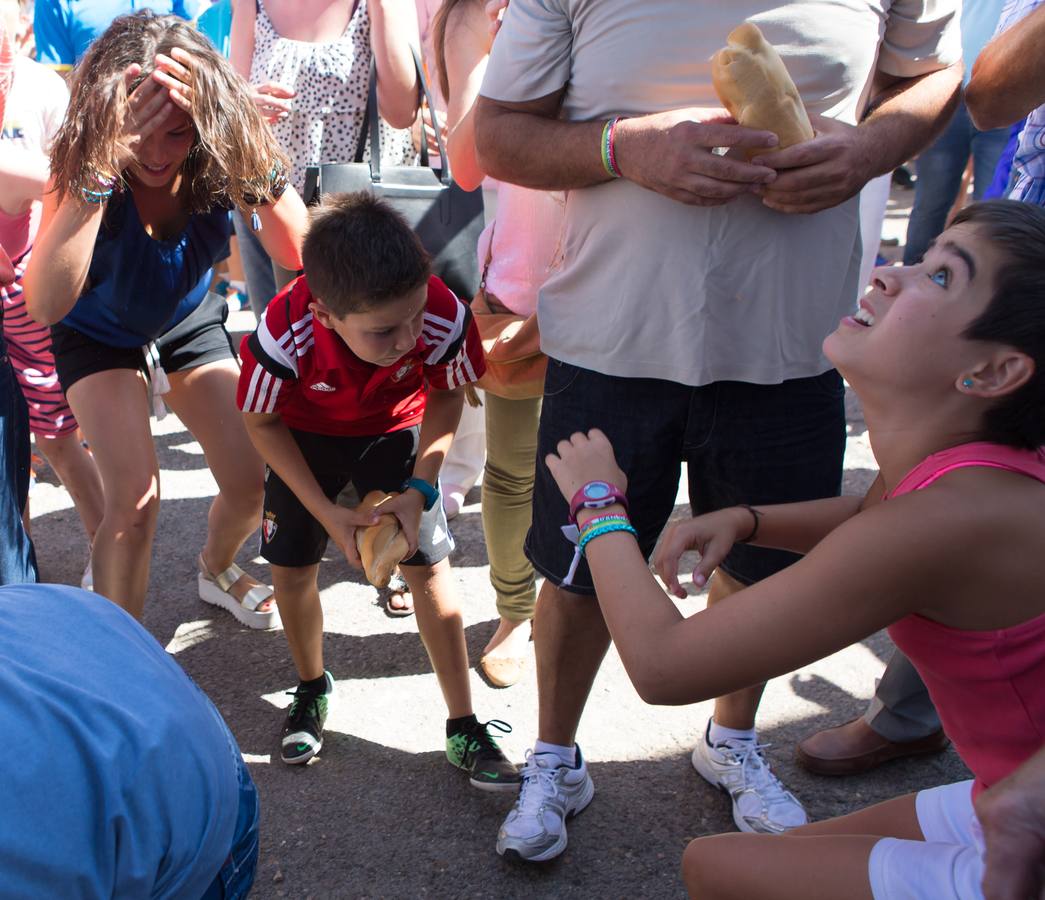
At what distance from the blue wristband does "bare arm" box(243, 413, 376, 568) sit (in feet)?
0.48

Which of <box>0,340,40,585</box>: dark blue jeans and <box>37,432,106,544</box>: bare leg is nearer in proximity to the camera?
<box>0,340,40,585</box>: dark blue jeans

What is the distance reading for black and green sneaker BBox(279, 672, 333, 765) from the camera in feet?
8.43

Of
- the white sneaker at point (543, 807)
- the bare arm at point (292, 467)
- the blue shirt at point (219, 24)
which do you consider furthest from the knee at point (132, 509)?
the blue shirt at point (219, 24)

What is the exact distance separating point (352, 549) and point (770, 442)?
0.94 meters

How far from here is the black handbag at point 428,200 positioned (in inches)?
119

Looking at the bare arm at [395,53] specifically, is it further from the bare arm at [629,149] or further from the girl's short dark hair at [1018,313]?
the girl's short dark hair at [1018,313]

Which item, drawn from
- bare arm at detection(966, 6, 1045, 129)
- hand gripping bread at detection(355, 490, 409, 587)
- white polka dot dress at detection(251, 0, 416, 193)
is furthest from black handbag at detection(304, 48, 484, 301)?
bare arm at detection(966, 6, 1045, 129)

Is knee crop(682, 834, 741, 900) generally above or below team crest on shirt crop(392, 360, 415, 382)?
below

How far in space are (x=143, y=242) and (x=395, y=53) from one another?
116 centimetres

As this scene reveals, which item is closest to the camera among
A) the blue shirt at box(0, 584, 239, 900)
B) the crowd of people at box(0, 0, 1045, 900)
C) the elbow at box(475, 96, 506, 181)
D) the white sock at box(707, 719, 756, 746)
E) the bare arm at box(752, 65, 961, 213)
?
the blue shirt at box(0, 584, 239, 900)

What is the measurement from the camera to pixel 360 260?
2.07 m

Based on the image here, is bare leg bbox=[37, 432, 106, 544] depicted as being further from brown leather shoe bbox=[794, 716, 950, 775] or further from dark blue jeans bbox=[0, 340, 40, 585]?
brown leather shoe bbox=[794, 716, 950, 775]

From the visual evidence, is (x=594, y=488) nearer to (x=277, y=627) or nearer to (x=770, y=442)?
(x=770, y=442)

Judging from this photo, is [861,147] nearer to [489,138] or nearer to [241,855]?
[489,138]
